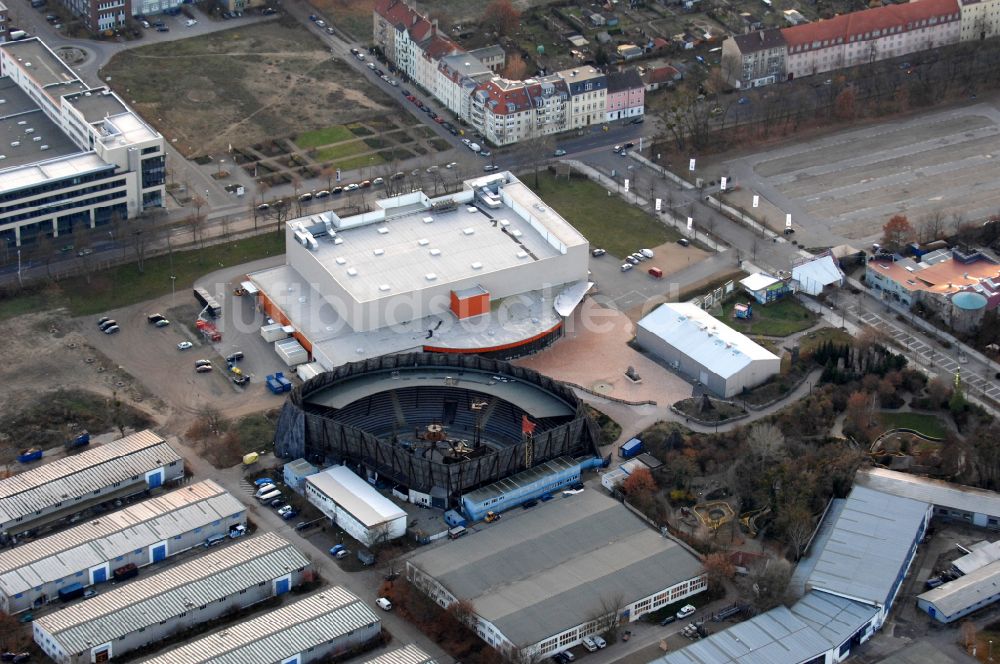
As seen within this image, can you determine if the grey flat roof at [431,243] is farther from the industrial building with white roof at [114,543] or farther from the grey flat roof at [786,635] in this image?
the grey flat roof at [786,635]

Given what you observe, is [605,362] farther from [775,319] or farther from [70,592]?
[70,592]

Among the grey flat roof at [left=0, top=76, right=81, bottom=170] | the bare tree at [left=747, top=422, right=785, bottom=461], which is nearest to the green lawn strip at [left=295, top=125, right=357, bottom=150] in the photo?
the grey flat roof at [left=0, top=76, right=81, bottom=170]

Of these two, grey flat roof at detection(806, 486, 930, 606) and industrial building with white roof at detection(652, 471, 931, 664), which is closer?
industrial building with white roof at detection(652, 471, 931, 664)

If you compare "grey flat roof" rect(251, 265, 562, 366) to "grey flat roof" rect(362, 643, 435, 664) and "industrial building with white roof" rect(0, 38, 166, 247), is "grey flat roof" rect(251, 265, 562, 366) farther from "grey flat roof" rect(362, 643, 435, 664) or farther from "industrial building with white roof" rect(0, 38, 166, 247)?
"grey flat roof" rect(362, 643, 435, 664)

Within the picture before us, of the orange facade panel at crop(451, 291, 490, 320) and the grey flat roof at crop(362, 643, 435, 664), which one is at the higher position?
the orange facade panel at crop(451, 291, 490, 320)

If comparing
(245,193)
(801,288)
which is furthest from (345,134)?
(801,288)

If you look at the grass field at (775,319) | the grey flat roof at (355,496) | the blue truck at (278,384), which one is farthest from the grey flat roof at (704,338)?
the grey flat roof at (355,496)

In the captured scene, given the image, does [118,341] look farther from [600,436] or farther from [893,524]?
[893,524]
